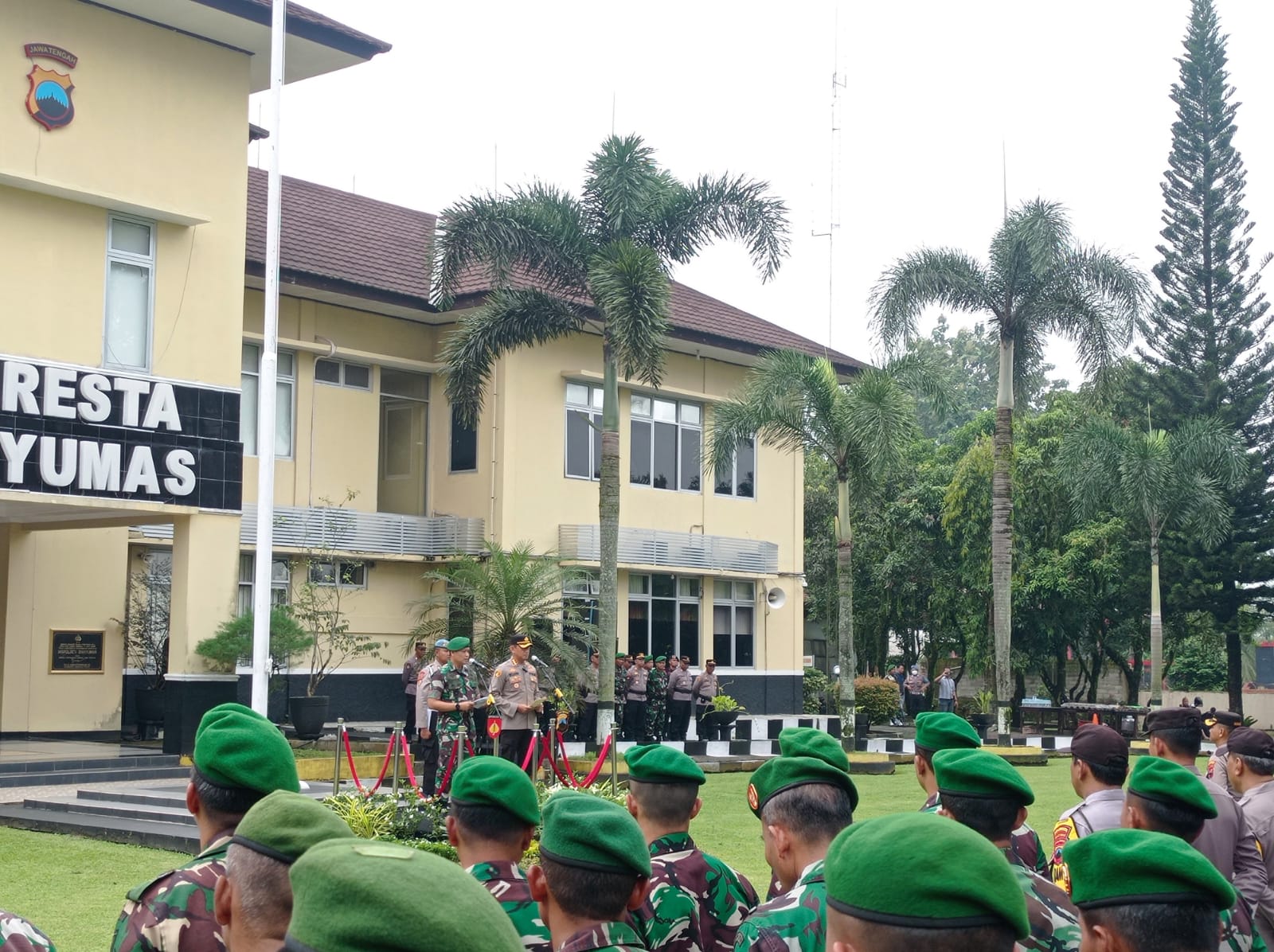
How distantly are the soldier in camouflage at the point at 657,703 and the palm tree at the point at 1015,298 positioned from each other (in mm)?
6255

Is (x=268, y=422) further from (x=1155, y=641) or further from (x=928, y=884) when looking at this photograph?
(x=1155, y=641)

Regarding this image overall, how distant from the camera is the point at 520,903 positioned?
3799 mm

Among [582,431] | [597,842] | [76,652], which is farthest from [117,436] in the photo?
[597,842]

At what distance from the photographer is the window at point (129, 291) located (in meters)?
18.9

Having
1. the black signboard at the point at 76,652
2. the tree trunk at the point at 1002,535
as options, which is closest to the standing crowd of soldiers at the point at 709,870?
the black signboard at the point at 76,652

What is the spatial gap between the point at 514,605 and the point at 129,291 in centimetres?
798

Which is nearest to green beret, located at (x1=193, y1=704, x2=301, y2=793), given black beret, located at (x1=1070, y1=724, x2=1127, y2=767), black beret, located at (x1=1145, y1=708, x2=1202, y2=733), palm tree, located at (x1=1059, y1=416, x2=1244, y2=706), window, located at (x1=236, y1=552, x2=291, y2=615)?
black beret, located at (x1=1070, y1=724, x2=1127, y2=767)

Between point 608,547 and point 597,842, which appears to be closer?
point 597,842

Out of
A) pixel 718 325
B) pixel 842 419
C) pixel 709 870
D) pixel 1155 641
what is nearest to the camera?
pixel 709 870

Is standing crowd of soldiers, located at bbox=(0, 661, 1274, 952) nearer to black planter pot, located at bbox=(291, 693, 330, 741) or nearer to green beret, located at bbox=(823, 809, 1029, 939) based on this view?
green beret, located at bbox=(823, 809, 1029, 939)

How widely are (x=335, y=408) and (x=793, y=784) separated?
23.2 meters

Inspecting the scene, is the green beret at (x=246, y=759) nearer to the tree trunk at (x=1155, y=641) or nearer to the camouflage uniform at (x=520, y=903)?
the camouflage uniform at (x=520, y=903)

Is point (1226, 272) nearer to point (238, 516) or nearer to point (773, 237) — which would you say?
point (773, 237)

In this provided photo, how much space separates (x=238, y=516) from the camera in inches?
788
